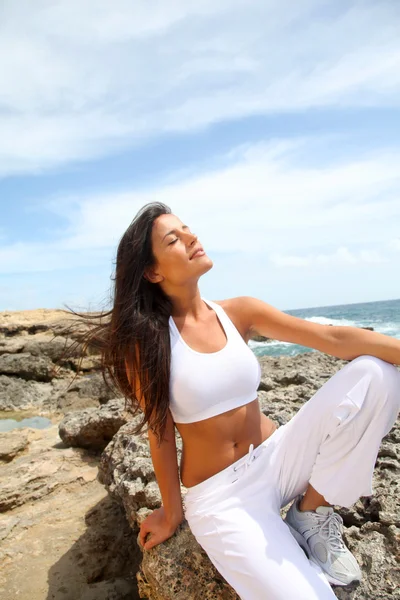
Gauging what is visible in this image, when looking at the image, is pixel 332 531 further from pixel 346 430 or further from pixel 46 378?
pixel 46 378

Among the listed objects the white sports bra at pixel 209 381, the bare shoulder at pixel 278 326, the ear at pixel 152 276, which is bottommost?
the white sports bra at pixel 209 381

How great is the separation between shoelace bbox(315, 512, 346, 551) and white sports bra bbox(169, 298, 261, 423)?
66 centimetres

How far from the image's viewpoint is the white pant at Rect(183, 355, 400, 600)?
2.09 meters

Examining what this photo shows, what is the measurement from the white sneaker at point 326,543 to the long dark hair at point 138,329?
80 centimetres

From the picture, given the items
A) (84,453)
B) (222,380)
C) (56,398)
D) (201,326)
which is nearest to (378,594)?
(222,380)

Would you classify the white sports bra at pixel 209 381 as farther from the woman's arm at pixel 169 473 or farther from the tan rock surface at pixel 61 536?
the tan rock surface at pixel 61 536

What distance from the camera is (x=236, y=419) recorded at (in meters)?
2.56

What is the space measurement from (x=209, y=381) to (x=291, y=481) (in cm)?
62

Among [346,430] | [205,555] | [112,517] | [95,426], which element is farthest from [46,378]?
[346,430]

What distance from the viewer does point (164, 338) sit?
2652 mm

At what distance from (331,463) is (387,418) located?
1.07 feet

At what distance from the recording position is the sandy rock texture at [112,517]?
252 cm

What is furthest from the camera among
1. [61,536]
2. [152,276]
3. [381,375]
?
[61,536]

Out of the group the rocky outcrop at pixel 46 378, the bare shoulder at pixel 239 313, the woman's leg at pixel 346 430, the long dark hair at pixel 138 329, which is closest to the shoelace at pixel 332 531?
the woman's leg at pixel 346 430
